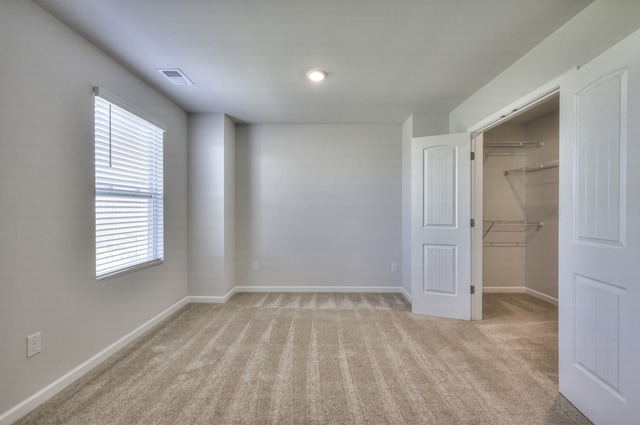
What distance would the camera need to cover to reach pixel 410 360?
7.57 feet

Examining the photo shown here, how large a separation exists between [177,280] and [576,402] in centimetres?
377

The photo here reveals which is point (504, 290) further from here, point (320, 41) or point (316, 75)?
point (320, 41)

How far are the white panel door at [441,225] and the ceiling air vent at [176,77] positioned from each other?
2.56 m

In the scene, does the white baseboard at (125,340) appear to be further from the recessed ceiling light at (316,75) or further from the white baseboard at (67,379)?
the recessed ceiling light at (316,75)

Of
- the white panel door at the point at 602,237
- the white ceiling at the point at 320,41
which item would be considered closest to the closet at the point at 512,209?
the white ceiling at the point at 320,41

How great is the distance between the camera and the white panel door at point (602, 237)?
1.38 meters

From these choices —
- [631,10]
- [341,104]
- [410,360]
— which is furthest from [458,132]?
[410,360]

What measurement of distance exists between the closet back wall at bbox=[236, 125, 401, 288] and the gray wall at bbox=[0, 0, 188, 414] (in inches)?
75.3

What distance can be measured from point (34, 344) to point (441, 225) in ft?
11.7

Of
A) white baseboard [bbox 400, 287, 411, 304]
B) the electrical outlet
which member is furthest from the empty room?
white baseboard [bbox 400, 287, 411, 304]

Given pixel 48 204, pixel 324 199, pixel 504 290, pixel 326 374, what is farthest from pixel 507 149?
pixel 48 204

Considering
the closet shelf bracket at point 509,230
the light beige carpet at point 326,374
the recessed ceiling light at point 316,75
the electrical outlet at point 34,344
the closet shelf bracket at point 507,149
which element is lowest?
the light beige carpet at point 326,374

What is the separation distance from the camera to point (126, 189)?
2623 mm

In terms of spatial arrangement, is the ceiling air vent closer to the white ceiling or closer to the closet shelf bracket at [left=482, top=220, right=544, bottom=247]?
the white ceiling
